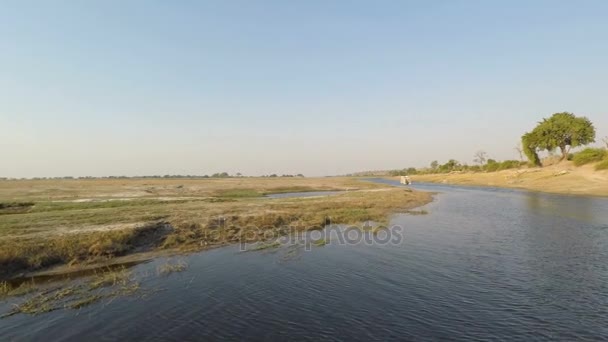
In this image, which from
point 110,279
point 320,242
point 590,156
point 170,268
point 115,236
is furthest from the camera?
point 590,156

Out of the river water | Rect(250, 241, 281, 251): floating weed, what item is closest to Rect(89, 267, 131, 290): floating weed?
the river water

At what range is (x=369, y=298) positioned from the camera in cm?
1319

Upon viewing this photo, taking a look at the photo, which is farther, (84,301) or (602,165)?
(602,165)

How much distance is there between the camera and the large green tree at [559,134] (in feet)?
302

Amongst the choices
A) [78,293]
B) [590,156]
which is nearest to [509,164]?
[590,156]

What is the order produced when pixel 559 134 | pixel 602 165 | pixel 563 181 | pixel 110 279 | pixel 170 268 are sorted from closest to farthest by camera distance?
pixel 110 279 < pixel 170 268 < pixel 563 181 < pixel 602 165 < pixel 559 134

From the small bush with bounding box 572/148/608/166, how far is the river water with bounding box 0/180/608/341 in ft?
246

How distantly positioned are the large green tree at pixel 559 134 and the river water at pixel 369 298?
91.6 m

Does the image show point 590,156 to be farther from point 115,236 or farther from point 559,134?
point 115,236

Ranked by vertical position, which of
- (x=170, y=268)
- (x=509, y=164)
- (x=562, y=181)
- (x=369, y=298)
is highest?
(x=509, y=164)

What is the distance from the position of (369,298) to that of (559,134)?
363 feet

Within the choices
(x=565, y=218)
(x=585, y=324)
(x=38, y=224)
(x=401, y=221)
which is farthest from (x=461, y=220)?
(x=38, y=224)

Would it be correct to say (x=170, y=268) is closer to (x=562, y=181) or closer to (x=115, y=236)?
(x=115, y=236)

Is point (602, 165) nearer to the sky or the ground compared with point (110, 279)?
nearer to the sky
